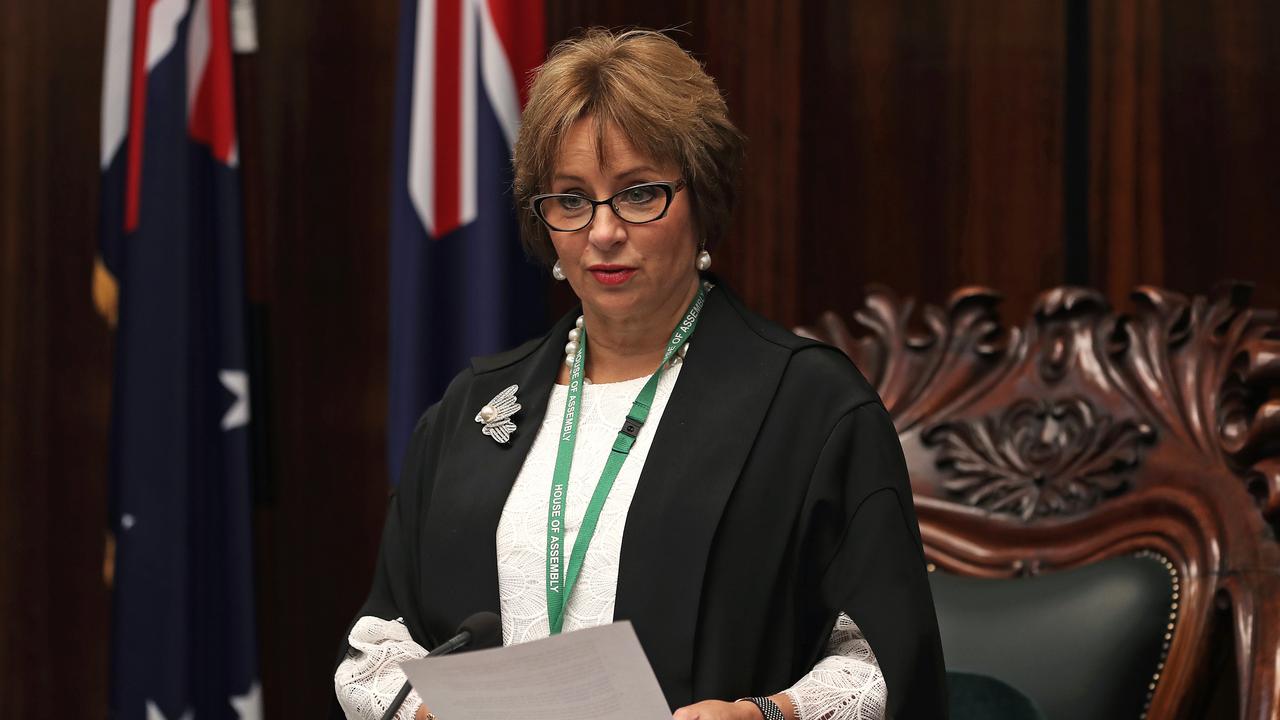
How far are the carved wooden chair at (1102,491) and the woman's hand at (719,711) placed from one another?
849mm

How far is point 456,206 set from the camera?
3229 mm

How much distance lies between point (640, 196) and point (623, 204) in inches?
1.0

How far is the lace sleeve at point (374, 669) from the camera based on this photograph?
5.92 feet

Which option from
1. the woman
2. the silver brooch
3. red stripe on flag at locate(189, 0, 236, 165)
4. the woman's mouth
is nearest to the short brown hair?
the woman

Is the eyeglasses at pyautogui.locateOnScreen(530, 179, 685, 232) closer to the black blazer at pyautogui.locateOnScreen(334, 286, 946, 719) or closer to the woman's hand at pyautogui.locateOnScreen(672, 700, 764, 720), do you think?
the black blazer at pyautogui.locateOnScreen(334, 286, 946, 719)

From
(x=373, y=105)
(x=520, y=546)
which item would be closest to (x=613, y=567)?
(x=520, y=546)

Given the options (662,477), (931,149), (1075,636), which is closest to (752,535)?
(662,477)

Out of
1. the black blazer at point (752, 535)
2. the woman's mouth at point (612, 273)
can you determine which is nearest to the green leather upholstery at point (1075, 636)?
the black blazer at point (752, 535)

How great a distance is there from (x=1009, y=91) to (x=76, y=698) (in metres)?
2.66

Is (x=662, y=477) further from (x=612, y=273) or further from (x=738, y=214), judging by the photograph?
(x=738, y=214)

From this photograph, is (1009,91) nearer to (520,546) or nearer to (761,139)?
(761,139)

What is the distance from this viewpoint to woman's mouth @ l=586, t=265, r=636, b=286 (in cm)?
186

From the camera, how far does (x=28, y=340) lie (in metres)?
3.70

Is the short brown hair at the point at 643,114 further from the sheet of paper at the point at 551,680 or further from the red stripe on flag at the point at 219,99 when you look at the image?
the red stripe on flag at the point at 219,99
